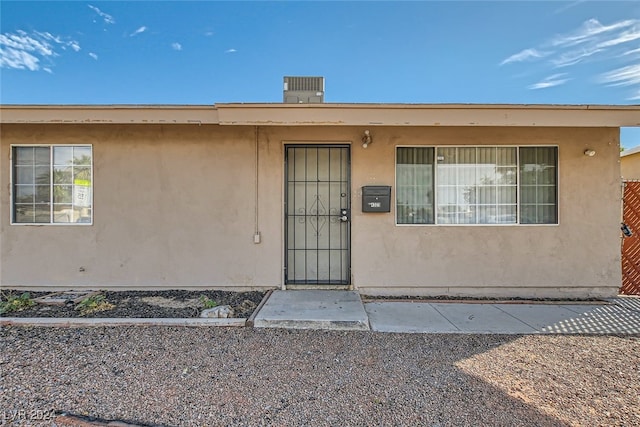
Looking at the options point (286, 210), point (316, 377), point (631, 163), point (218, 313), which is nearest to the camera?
point (316, 377)

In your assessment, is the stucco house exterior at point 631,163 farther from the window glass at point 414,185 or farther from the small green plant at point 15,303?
the small green plant at point 15,303

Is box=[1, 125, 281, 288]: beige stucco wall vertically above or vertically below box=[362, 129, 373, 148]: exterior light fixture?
below

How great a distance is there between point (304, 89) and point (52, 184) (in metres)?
4.62

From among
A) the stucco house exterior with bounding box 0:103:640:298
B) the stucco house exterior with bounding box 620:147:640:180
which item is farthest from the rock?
the stucco house exterior with bounding box 620:147:640:180

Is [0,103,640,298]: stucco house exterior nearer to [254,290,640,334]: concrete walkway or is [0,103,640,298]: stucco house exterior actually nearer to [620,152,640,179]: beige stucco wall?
[254,290,640,334]: concrete walkway

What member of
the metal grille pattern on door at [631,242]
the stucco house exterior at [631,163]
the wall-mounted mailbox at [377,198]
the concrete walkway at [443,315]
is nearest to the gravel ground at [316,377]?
the concrete walkway at [443,315]

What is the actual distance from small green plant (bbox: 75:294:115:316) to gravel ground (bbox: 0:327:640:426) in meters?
0.52

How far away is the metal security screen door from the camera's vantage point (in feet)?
17.9

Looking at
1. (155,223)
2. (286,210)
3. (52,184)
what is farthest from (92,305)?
(286,210)

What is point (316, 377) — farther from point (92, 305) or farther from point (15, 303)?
point (15, 303)

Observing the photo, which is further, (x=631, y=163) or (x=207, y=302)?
(x=631, y=163)

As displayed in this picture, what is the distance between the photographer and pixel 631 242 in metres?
5.42

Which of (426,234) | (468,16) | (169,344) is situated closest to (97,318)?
(169,344)

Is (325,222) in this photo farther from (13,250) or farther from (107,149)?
(13,250)
